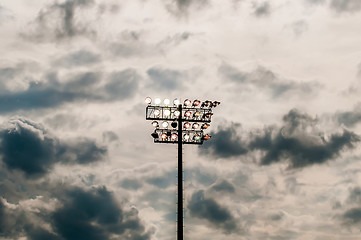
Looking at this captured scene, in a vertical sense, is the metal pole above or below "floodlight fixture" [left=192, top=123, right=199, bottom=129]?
below

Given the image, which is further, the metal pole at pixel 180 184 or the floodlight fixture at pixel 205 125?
the floodlight fixture at pixel 205 125

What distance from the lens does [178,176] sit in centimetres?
3928

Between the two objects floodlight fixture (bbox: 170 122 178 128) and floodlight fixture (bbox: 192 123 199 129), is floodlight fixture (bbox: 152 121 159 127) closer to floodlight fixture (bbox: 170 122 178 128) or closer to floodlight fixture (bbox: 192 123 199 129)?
floodlight fixture (bbox: 170 122 178 128)

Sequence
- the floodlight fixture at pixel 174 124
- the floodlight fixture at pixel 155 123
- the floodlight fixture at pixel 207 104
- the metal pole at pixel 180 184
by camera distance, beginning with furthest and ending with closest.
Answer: the floodlight fixture at pixel 207 104
the floodlight fixture at pixel 174 124
the floodlight fixture at pixel 155 123
the metal pole at pixel 180 184

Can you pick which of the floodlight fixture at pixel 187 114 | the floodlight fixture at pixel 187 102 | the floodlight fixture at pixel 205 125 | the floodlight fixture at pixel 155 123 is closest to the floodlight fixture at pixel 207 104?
the floodlight fixture at pixel 187 102

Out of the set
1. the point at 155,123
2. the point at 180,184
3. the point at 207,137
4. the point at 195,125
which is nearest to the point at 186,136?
the point at 195,125

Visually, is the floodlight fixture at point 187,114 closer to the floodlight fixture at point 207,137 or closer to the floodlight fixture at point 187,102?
the floodlight fixture at point 187,102

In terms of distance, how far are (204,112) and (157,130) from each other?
4.57 metres

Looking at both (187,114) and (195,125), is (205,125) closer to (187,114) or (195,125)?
(195,125)

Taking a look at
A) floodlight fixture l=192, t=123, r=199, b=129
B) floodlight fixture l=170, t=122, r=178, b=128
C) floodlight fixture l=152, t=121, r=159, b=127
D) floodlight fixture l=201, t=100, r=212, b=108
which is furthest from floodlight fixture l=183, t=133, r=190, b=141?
floodlight fixture l=201, t=100, r=212, b=108

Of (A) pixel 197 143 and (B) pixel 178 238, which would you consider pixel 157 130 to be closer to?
(A) pixel 197 143

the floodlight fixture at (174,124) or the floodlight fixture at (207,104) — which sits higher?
the floodlight fixture at (207,104)

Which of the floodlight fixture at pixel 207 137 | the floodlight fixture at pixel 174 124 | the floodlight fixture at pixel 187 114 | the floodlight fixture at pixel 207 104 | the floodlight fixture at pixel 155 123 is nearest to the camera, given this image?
the floodlight fixture at pixel 155 123

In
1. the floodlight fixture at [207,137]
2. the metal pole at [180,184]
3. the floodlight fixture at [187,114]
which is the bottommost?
the metal pole at [180,184]
